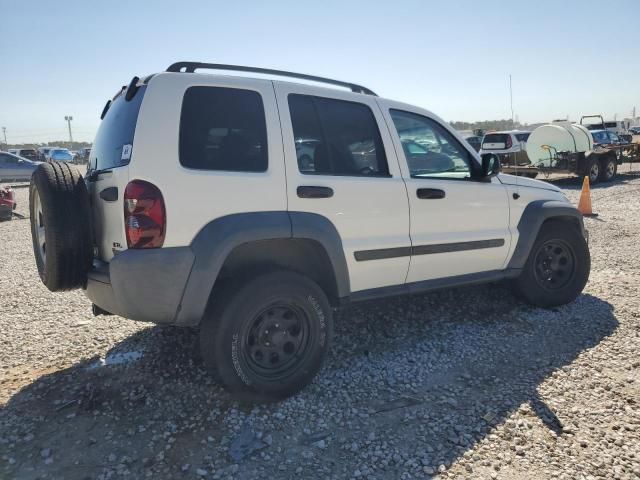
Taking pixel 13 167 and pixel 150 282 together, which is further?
pixel 13 167

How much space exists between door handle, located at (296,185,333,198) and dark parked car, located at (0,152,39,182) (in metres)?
23.4

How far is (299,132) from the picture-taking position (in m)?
3.20

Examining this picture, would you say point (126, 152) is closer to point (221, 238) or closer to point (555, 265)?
point (221, 238)

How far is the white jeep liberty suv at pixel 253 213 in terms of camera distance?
Answer: 2695 millimetres

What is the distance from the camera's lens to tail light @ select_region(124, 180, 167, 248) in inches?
103

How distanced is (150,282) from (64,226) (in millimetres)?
703

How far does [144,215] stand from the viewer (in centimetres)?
263

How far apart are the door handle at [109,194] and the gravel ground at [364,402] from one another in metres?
1.33

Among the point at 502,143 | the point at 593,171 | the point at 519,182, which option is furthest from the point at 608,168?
the point at 519,182

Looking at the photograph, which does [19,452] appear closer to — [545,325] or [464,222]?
[464,222]

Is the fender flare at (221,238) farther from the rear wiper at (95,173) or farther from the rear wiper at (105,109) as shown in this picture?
the rear wiper at (105,109)

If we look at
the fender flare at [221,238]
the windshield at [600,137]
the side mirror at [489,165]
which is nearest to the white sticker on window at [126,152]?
the fender flare at [221,238]

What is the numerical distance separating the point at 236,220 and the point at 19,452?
5.70 ft

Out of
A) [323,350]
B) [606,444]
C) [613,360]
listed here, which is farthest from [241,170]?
[613,360]
